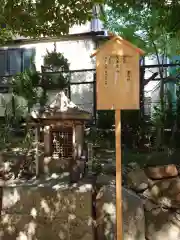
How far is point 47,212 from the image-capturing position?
5.02 meters

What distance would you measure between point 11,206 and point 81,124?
2.46 m

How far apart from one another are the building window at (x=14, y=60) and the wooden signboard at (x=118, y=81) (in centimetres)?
1027

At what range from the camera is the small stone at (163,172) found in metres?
6.20

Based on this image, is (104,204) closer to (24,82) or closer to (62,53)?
(24,82)

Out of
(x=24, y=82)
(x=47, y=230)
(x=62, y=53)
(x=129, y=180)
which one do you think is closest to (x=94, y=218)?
(x=47, y=230)

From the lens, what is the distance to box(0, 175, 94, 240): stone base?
4926mm

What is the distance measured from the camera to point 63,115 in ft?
17.8

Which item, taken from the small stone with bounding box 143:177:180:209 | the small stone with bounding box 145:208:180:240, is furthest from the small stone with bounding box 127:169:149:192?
the small stone with bounding box 145:208:180:240

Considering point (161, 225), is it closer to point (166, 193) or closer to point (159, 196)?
point (159, 196)

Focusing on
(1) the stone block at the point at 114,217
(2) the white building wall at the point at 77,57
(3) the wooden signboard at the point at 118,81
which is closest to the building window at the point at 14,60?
(2) the white building wall at the point at 77,57

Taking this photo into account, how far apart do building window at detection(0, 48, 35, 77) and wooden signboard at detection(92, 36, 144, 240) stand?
33.7ft

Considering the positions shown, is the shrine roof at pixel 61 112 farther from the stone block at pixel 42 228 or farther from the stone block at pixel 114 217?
the stone block at pixel 42 228

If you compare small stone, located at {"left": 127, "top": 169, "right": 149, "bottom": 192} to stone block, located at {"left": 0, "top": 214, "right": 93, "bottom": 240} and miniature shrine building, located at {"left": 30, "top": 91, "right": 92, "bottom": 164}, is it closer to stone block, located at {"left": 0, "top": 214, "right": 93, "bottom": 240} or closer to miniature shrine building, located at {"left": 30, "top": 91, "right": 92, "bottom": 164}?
miniature shrine building, located at {"left": 30, "top": 91, "right": 92, "bottom": 164}

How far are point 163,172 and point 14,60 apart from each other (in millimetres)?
10449
